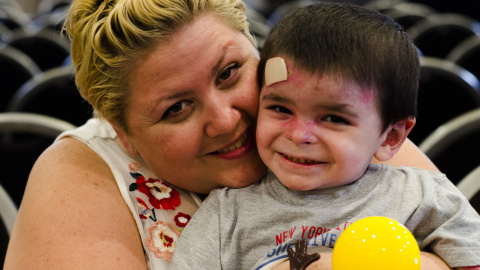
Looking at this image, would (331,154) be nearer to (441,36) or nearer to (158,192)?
(158,192)

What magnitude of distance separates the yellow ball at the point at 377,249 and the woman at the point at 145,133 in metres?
→ 0.61

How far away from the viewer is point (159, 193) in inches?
56.9

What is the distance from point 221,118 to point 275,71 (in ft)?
0.59

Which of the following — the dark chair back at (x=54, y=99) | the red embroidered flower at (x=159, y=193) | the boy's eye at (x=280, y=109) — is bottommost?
the dark chair back at (x=54, y=99)

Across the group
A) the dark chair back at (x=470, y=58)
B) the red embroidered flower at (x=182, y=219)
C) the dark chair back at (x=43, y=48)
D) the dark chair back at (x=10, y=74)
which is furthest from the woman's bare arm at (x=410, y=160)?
the dark chair back at (x=43, y=48)

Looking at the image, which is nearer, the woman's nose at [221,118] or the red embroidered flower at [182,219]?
the woman's nose at [221,118]

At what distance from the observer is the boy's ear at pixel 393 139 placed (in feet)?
4.12

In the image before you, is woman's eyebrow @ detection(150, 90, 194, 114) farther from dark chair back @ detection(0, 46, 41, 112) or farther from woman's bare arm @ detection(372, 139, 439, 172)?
dark chair back @ detection(0, 46, 41, 112)

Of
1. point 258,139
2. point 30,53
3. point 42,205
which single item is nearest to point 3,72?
point 30,53

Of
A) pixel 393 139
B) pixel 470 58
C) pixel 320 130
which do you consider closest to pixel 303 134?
pixel 320 130

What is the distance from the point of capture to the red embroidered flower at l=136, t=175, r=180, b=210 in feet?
4.66

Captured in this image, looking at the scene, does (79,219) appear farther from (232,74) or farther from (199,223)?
(232,74)

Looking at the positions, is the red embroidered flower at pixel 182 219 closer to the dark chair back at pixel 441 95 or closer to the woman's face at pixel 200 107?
the woman's face at pixel 200 107

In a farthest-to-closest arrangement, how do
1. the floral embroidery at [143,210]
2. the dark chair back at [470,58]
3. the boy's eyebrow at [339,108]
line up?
the dark chair back at [470,58], the floral embroidery at [143,210], the boy's eyebrow at [339,108]
